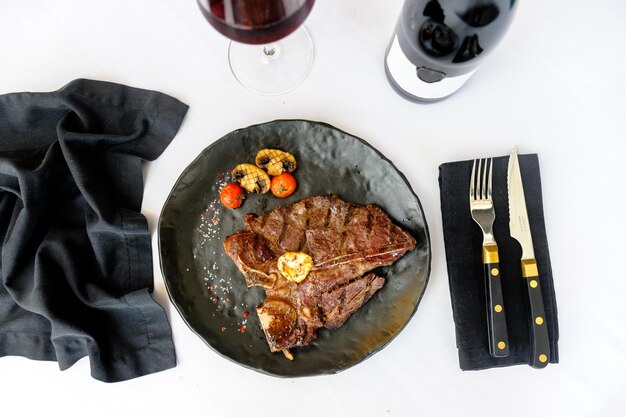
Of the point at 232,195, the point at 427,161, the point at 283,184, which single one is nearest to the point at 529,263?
the point at 427,161

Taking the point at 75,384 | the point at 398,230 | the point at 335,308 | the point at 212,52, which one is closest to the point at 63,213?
the point at 75,384

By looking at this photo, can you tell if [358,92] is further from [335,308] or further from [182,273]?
[182,273]

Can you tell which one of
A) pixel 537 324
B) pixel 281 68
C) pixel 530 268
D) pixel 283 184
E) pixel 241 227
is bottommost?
pixel 537 324

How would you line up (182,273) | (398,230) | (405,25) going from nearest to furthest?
(405,25)
(398,230)
(182,273)

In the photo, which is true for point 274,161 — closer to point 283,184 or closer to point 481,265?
point 283,184

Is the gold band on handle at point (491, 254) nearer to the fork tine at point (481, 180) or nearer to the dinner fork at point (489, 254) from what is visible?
the dinner fork at point (489, 254)

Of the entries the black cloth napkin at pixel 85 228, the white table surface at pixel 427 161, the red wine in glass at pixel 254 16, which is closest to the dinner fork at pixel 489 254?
the white table surface at pixel 427 161
